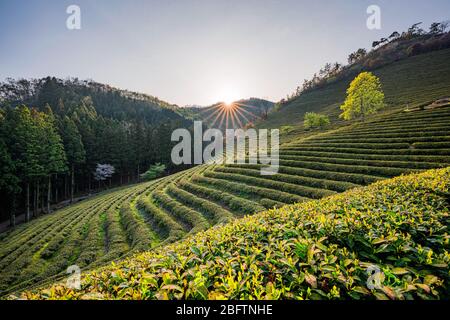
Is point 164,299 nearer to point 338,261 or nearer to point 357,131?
point 338,261

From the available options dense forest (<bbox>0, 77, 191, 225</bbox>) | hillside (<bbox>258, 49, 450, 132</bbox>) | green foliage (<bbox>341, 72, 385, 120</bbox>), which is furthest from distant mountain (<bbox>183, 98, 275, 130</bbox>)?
green foliage (<bbox>341, 72, 385, 120</bbox>)

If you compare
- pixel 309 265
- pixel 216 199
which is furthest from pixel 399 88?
pixel 309 265

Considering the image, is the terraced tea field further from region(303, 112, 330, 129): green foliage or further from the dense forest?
region(303, 112, 330, 129): green foliage

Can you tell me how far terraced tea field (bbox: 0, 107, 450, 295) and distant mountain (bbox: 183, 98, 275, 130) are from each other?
11780 cm

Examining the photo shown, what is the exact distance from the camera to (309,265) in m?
2.75

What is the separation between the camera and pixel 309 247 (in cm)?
304

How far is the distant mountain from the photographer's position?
145 m

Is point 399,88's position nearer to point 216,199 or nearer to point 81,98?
point 216,199

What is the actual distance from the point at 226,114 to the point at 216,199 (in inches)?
6132

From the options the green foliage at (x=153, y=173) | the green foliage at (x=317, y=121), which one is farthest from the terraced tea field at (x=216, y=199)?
the green foliage at (x=153, y=173)

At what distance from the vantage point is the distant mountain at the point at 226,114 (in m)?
145

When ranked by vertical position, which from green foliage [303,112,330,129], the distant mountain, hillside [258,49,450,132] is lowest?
green foliage [303,112,330,129]

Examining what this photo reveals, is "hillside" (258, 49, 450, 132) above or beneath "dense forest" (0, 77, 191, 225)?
above

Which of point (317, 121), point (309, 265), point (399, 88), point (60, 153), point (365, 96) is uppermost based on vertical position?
point (399, 88)
